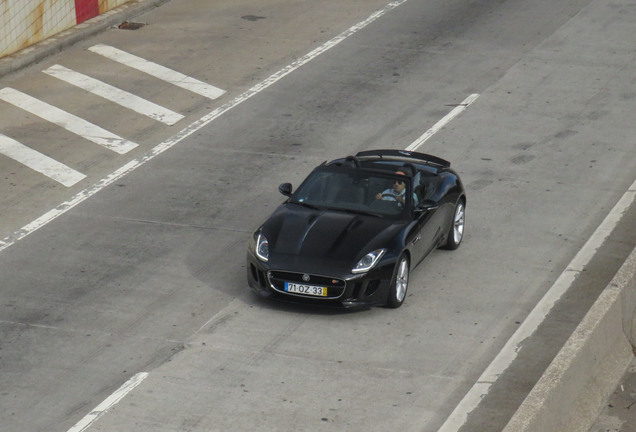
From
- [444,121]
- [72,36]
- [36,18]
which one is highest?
[36,18]

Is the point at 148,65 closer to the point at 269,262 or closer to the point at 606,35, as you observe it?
the point at 606,35

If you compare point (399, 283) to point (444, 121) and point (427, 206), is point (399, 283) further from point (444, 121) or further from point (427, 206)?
point (444, 121)

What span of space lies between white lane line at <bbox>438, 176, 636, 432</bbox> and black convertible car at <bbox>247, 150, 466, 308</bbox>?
4.78ft

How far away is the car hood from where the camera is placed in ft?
46.3

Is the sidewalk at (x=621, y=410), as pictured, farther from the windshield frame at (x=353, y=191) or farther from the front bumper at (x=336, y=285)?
the windshield frame at (x=353, y=191)

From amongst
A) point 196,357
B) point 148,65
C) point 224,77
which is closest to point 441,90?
point 224,77

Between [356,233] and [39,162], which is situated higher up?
[356,233]

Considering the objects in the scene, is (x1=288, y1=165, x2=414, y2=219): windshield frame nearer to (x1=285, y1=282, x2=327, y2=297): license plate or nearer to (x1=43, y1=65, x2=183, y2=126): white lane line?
(x1=285, y1=282, x2=327, y2=297): license plate

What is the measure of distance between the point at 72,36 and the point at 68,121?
480cm

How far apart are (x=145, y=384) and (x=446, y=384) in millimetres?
2857

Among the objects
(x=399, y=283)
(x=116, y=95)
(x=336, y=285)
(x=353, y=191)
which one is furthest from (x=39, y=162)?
(x=399, y=283)

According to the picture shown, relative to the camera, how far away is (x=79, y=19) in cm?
2653

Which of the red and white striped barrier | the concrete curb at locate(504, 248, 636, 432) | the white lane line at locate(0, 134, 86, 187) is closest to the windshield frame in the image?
the concrete curb at locate(504, 248, 636, 432)

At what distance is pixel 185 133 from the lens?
2081cm
